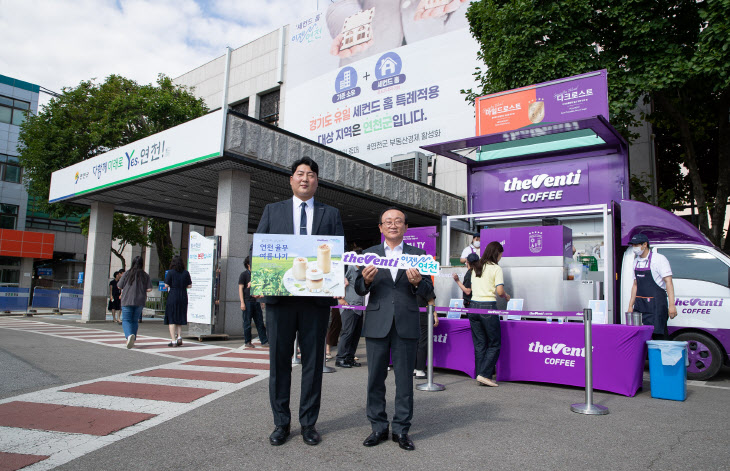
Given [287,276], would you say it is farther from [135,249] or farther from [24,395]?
[135,249]

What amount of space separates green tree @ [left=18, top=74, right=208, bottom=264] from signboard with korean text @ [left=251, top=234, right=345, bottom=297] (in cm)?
1947

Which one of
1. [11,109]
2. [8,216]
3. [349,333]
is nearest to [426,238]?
[349,333]

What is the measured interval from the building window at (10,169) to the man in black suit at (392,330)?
4493cm

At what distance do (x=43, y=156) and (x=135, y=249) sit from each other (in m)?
10.6

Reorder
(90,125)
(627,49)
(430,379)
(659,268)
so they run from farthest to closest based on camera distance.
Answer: (90,125), (627,49), (659,268), (430,379)

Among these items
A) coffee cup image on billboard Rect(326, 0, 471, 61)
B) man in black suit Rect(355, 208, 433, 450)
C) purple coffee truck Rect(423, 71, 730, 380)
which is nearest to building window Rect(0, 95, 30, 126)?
coffee cup image on billboard Rect(326, 0, 471, 61)

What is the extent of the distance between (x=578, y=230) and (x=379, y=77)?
15.5 metres

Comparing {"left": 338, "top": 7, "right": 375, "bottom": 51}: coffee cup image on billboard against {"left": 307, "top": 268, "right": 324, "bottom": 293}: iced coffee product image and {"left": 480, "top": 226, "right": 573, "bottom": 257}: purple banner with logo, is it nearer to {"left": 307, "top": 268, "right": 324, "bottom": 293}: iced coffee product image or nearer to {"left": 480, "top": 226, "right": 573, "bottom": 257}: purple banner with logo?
{"left": 480, "top": 226, "right": 573, "bottom": 257}: purple banner with logo

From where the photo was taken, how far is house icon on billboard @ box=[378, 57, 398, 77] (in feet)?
73.0

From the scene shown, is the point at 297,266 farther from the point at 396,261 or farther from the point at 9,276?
the point at 9,276

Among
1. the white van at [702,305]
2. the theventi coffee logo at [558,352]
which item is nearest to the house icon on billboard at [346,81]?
the white van at [702,305]

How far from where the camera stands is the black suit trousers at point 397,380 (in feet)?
11.7

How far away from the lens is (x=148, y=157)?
12.8 metres

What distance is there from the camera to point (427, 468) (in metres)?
3.10
